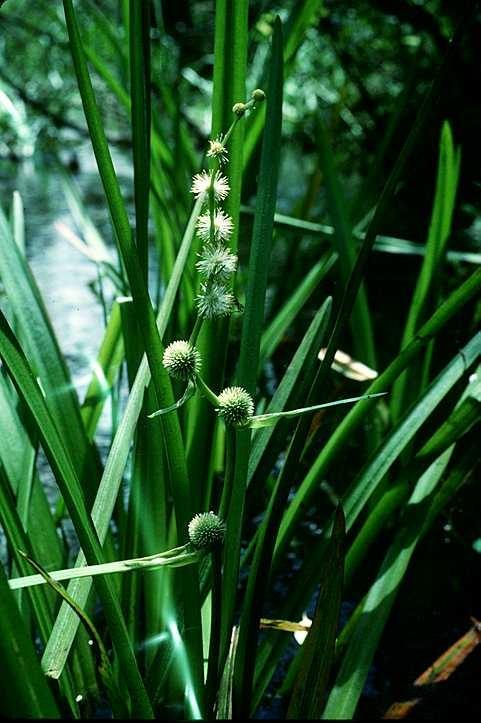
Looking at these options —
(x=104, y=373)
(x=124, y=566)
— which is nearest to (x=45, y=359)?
(x=104, y=373)

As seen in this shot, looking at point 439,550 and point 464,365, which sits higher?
point 464,365

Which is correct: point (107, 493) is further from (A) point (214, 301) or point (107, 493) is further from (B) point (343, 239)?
(B) point (343, 239)

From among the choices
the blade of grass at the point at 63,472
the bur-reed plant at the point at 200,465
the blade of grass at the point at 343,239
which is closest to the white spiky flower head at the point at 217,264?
the bur-reed plant at the point at 200,465

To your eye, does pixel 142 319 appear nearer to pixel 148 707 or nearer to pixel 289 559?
pixel 148 707

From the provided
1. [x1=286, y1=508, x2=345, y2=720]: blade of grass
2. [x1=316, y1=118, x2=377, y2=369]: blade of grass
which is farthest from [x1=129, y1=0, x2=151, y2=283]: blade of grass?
[x1=316, y1=118, x2=377, y2=369]: blade of grass

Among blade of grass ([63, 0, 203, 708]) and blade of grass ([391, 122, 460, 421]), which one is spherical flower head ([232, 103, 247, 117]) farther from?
blade of grass ([391, 122, 460, 421])

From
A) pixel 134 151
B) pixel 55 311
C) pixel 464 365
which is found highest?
pixel 134 151

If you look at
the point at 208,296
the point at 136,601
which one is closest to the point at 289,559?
the point at 136,601
